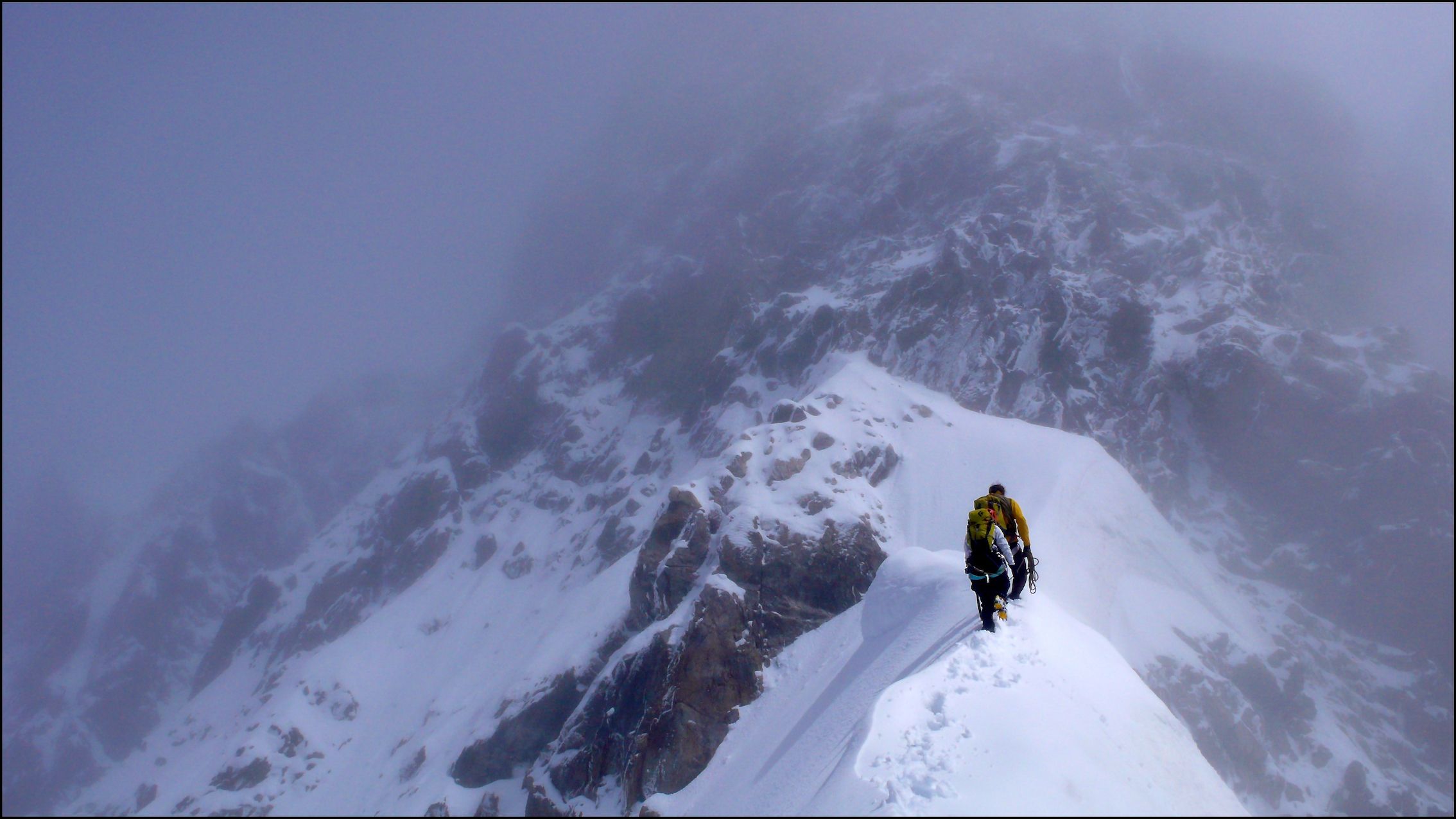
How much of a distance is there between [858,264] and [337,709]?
99.9 m

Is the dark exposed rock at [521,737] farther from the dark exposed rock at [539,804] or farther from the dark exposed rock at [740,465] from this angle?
the dark exposed rock at [740,465]

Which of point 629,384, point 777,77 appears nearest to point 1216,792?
point 629,384

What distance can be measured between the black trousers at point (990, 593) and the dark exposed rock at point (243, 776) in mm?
102721

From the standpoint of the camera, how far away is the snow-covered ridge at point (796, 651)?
1305cm

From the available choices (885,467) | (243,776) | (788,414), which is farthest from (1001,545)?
(243,776)

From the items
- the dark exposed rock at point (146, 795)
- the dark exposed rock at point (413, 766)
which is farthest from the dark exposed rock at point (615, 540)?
the dark exposed rock at point (146, 795)

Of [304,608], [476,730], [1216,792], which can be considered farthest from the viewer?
[304,608]

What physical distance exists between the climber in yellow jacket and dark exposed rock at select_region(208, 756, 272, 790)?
104 m

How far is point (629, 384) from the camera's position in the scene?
410 ft

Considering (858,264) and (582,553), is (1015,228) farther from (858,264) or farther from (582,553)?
(582,553)

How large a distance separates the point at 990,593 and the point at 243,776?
104 meters

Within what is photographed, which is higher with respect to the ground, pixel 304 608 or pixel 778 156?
pixel 778 156

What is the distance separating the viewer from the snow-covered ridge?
42.8 feet

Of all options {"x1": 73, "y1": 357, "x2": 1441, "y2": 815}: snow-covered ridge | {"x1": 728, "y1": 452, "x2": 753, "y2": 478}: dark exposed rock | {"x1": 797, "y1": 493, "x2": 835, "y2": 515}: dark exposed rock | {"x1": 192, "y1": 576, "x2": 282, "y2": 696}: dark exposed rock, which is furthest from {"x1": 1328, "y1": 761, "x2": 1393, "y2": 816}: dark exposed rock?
{"x1": 192, "y1": 576, "x2": 282, "y2": 696}: dark exposed rock
